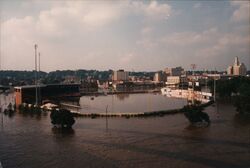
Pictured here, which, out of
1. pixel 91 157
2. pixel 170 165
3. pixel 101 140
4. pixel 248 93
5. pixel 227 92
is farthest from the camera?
pixel 227 92

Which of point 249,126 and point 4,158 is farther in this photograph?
point 249,126

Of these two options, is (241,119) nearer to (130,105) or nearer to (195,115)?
(195,115)

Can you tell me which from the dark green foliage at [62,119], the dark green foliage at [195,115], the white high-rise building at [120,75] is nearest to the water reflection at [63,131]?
the dark green foliage at [62,119]

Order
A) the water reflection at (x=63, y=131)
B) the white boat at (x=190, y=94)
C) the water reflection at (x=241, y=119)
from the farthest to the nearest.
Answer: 1. the white boat at (x=190, y=94)
2. the water reflection at (x=241, y=119)
3. the water reflection at (x=63, y=131)

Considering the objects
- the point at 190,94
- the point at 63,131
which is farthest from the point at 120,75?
the point at 63,131

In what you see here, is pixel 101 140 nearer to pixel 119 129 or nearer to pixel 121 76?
pixel 119 129

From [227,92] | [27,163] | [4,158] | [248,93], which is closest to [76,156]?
[27,163]

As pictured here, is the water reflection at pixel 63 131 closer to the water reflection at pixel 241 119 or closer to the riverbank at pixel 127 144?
the riverbank at pixel 127 144

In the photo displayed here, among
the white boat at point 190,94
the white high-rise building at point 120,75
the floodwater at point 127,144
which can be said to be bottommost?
the floodwater at point 127,144
